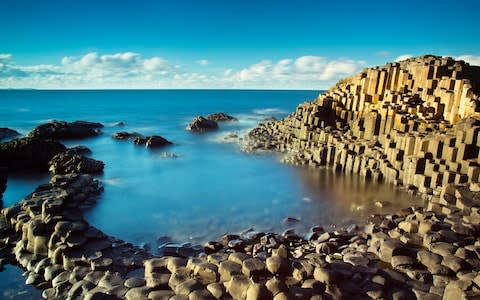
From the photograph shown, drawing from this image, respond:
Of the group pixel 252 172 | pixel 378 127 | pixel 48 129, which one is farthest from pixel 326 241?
pixel 48 129

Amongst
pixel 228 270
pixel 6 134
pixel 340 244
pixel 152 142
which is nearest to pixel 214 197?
pixel 340 244

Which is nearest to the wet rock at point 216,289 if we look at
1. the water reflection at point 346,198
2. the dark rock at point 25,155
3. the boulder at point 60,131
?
the water reflection at point 346,198

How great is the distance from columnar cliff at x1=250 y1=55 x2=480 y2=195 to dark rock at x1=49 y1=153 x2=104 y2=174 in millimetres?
7021

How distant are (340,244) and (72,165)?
939 centimetres

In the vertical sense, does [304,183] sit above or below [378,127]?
below

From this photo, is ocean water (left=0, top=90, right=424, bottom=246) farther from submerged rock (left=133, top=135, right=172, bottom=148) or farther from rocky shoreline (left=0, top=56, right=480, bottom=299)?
submerged rock (left=133, top=135, right=172, bottom=148)

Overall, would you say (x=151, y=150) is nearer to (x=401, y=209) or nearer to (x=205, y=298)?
(x=401, y=209)

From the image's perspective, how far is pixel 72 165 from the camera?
1160 cm

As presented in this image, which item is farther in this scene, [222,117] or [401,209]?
[222,117]

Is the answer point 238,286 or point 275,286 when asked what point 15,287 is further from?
point 275,286

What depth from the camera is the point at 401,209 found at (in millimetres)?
7938

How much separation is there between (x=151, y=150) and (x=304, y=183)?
8.42 metres

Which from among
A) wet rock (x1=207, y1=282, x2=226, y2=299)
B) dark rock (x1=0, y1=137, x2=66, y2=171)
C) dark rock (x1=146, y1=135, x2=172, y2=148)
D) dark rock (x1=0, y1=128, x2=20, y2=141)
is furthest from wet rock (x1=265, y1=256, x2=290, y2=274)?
dark rock (x1=0, y1=128, x2=20, y2=141)

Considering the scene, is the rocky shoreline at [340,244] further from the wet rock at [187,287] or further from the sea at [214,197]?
the sea at [214,197]
